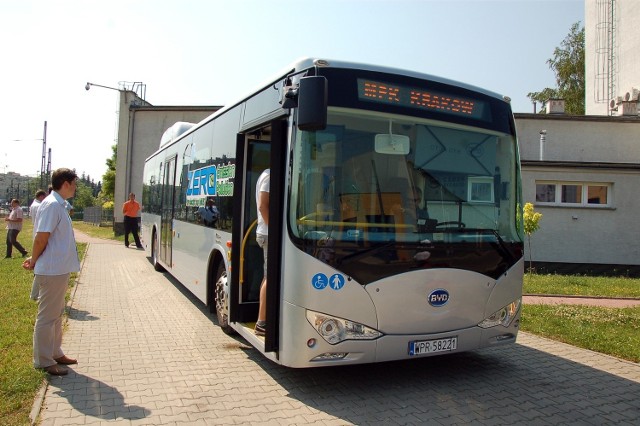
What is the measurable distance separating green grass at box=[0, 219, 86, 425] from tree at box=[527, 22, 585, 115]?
132 feet

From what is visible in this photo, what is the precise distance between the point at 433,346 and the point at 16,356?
453 cm

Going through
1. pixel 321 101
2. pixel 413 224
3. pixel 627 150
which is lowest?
pixel 413 224

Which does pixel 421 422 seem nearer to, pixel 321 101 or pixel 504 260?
pixel 504 260

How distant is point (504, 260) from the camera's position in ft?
17.8

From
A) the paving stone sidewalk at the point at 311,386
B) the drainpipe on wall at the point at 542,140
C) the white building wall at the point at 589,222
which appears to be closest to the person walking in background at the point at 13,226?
the paving stone sidewalk at the point at 311,386

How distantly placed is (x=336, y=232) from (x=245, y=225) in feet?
6.20

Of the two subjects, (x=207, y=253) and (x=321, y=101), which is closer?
(x=321, y=101)

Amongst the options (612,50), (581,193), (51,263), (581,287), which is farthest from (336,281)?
(612,50)

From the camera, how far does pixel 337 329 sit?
464 cm

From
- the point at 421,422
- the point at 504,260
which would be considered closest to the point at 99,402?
the point at 421,422

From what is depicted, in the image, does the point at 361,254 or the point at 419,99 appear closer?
the point at 361,254

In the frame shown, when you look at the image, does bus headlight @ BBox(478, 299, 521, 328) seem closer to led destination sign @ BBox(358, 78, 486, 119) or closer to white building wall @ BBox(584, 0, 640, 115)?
led destination sign @ BBox(358, 78, 486, 119)

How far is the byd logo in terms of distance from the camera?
16.3 ft

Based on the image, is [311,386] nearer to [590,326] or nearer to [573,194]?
[590,326]
